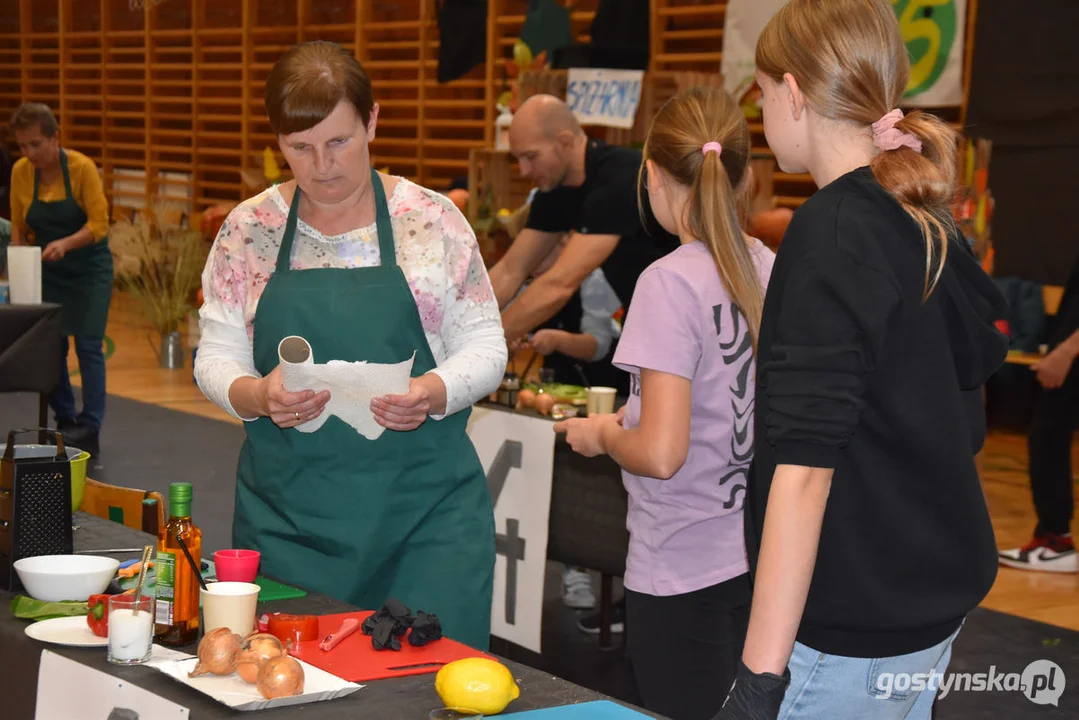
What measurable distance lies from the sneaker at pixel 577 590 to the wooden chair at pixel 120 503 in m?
2.04

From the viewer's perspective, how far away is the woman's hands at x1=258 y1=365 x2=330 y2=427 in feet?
6.40

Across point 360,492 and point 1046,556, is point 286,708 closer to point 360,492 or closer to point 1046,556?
point 360,492

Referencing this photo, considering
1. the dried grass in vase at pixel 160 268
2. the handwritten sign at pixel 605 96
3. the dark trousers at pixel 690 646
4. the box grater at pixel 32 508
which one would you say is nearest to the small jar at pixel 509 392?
the dark trousers at pixel 690 646

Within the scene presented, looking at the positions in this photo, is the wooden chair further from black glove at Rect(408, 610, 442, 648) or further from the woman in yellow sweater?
the woman in yellow sweater

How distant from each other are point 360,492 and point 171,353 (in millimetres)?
7033

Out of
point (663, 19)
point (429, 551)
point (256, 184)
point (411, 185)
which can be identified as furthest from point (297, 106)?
point (256, 184)

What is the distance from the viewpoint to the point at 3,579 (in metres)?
1.83

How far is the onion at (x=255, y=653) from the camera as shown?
1.41 meters

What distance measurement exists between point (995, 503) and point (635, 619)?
4.05 metres

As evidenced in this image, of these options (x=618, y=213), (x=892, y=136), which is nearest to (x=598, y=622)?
(x=618, y=213)

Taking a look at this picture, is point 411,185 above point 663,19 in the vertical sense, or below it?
below

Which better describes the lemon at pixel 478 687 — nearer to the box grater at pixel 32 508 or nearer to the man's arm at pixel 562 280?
the box grater at pixel 32 508

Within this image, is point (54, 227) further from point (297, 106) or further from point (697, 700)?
point (697, 700)

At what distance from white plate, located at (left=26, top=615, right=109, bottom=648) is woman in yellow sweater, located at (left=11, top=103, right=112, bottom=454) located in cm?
472
